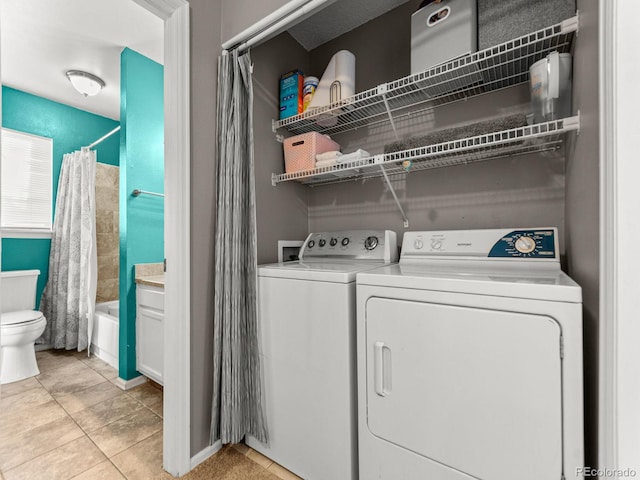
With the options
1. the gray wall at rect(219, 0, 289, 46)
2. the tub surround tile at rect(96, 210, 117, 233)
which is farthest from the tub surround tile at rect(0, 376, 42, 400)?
the gray wall at rect(219, 0, 289, 46)

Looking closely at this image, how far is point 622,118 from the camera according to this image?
0.65 metres

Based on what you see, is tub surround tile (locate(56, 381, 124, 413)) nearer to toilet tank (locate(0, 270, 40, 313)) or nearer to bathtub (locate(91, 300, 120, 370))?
bathtub (locate(91, 300, 120, 370))

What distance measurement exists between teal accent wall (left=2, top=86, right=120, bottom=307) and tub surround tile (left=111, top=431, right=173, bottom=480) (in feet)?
8.43

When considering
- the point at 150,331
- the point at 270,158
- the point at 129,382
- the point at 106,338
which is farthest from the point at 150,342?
the point at 270,158

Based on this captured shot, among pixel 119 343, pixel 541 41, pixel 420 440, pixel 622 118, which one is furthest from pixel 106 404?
pixel 541 41

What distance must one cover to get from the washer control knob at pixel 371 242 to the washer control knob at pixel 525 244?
2.21 feet

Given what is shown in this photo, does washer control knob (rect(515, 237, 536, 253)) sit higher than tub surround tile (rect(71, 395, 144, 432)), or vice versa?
washer control knob (rect(515, 237, 536, 253))

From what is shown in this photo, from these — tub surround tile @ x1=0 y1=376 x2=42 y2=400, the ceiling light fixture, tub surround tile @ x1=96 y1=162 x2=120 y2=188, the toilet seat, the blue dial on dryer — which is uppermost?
the ceiling light fixture

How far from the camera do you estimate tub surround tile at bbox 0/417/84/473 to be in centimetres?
149

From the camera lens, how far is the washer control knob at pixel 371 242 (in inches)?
65.6

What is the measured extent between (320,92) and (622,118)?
1.43m

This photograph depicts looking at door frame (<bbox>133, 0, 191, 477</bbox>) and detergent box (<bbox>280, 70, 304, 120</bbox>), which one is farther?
detergent box (<bbox>280, 70, 304, 120</bbox>)

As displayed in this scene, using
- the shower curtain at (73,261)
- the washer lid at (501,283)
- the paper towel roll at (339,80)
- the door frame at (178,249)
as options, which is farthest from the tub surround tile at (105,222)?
the washer lid at (501,283)

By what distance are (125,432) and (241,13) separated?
245cm
